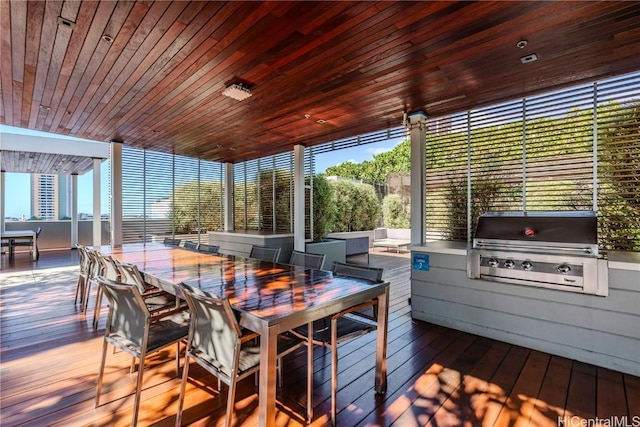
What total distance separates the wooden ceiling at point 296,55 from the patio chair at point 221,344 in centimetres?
189

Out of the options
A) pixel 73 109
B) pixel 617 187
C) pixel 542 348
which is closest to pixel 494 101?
pixel 617 187

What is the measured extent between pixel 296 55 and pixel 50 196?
15.1 m

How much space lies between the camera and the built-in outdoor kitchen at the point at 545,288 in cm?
252

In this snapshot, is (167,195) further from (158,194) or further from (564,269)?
(564,269)

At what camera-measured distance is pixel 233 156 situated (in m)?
7.13

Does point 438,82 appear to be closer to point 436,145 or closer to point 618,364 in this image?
point 436,145

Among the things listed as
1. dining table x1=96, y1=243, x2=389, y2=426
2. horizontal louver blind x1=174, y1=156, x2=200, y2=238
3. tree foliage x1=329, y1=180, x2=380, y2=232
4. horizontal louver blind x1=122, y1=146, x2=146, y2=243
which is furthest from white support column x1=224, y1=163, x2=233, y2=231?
dining table x1=96, y1=243, x2=389, y2=426

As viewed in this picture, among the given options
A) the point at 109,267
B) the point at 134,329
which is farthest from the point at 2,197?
the point at 134,329

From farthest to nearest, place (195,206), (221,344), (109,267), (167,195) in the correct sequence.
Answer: (195,206) → (167,195) → (109,267) → (221,344)

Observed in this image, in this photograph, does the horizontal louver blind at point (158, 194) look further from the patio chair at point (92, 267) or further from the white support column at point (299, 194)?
the white support column at point (299, 194)

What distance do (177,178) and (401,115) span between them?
5343mm

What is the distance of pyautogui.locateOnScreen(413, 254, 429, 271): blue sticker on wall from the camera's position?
365cm

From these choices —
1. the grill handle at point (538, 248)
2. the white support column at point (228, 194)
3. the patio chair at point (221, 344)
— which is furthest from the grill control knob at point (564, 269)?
the white support column at point (228, 194)

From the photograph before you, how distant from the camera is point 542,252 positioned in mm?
2768
